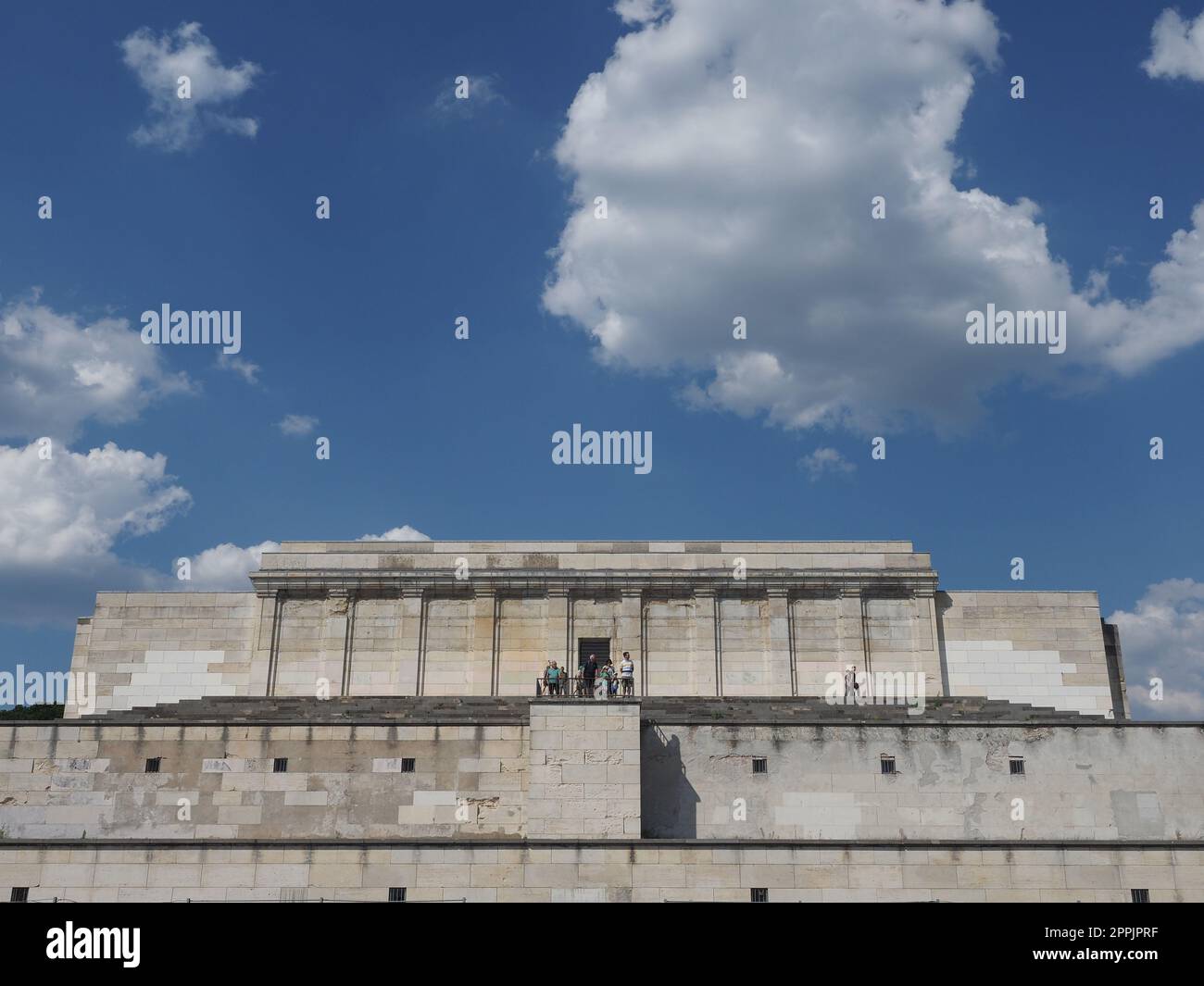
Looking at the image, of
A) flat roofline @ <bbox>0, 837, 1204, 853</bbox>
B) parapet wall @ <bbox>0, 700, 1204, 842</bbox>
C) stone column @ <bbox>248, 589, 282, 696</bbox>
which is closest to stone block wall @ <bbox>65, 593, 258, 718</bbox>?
stone column @ <bbox>248, 589, 282, 696</bbox>

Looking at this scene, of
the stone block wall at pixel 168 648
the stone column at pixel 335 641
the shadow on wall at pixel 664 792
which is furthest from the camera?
the stone block wall at pixel 168 648

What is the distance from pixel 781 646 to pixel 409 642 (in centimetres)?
1383

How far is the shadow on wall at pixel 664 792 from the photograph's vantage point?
29.4 metres

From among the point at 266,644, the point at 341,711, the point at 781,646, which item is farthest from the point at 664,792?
the point at 266,644

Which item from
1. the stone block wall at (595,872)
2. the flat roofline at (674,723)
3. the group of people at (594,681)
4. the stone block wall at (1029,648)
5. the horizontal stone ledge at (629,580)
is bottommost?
the stone block wall at (595,872)

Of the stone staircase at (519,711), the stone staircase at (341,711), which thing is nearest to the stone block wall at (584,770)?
the stone staircase at (519,711)

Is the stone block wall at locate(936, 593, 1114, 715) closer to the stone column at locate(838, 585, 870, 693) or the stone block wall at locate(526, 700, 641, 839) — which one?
the stone column at locate(838, 585, 870, 693)

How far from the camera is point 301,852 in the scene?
26406 millimetres

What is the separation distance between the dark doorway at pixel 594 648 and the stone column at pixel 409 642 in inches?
234

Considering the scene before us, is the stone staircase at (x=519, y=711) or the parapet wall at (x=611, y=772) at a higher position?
the stone staircase at (x=519, y=711)

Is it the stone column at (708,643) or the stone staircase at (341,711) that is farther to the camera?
the stone column at (708,643)

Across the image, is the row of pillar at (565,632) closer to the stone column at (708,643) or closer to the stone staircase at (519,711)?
the stone column at (708,643)

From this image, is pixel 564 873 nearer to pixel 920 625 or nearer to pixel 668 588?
pixel 668 588
